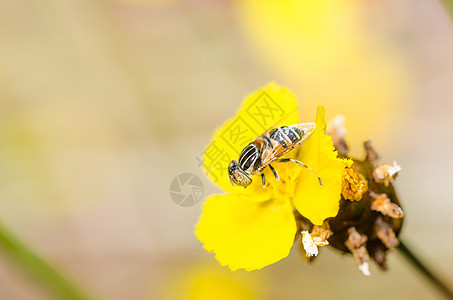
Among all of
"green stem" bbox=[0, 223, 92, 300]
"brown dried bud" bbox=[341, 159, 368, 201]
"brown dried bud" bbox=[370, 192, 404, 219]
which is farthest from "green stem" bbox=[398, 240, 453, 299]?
"green stem" bbox=[0, 223, 92, 300]

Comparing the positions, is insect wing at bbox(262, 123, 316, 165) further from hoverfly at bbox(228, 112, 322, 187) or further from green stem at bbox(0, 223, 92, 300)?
green stem at bbox(0, 223, 92, 300)

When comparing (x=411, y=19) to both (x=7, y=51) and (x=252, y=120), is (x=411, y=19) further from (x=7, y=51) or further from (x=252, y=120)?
(x=7, y=51)

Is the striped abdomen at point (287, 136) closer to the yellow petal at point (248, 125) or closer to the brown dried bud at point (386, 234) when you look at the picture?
the yellow petal at point (248, 125)

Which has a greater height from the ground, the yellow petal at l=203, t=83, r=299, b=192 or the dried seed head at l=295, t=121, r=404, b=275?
the yellow petal at l=203, t=83, r=299, b=192

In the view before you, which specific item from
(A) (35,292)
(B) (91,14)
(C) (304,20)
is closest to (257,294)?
(A) (35,292)

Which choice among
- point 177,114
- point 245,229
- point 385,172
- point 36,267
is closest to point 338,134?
point 385,172

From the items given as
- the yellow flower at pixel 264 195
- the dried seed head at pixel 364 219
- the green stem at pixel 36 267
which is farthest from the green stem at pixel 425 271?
the green stem at pixel 36 267
